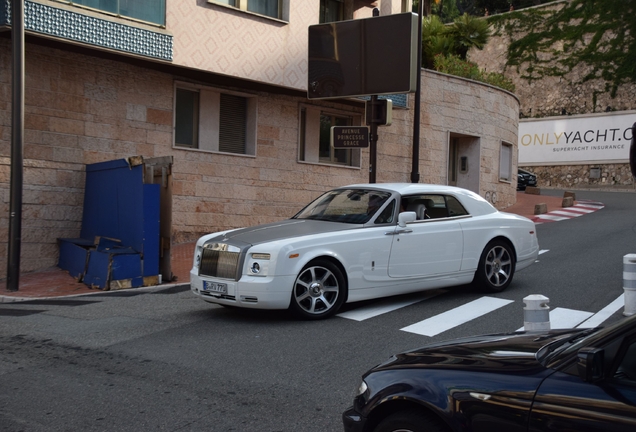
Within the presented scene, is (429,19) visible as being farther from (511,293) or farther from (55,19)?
(511,293)

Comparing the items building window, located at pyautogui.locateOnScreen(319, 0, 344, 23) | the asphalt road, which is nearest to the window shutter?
building window, located at pyautogui.locateOnScreen(319, 0, 344, 23)

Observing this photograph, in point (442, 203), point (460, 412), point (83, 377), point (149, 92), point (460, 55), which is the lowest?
point (83, 377)

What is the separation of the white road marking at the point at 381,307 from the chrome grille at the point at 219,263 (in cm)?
148

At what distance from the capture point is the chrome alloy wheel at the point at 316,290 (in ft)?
27.9

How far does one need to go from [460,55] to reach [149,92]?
56.4 feet

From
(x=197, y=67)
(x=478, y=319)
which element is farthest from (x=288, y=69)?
(x=478, y=319)

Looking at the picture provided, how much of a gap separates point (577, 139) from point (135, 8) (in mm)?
33998

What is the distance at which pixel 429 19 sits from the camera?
29641 millimetres

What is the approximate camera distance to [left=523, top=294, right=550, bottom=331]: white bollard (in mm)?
6426

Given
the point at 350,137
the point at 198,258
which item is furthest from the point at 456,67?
the point at 198,258

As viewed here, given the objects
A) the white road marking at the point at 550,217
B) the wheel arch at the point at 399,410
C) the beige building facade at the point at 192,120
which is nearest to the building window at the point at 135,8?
the beige building facade at the point at 192,120

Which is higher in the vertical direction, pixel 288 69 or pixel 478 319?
pixel 288 69

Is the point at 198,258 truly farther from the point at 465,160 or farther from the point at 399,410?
the point at 465,160

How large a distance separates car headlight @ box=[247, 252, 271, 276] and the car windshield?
4.76 feet
